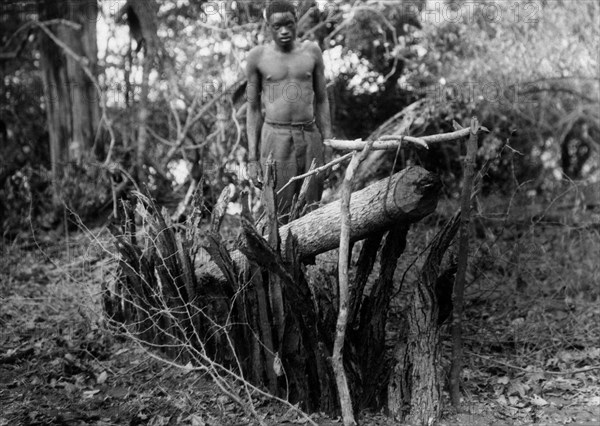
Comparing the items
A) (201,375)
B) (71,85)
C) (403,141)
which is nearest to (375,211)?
(403,141)

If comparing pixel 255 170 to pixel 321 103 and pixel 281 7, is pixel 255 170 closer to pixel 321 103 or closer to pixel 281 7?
pixel 321 103

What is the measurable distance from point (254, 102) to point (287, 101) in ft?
1.04

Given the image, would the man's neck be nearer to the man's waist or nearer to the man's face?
the man's face

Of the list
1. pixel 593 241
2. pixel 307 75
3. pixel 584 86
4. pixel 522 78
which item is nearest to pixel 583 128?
pixel 584 86

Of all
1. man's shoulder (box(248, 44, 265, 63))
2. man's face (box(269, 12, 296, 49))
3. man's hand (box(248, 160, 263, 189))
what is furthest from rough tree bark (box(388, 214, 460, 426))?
man's shoulder (box(248, 44, 265, 63))

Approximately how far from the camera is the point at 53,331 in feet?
17.4

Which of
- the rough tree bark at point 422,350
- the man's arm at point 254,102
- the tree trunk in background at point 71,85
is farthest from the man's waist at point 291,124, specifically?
the tree trunk in background at point 71,85

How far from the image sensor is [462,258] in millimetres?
3566

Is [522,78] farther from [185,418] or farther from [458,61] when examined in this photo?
[185,418]

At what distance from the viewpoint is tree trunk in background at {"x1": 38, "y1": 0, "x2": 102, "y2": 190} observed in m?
9.33

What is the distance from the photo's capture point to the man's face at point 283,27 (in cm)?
507

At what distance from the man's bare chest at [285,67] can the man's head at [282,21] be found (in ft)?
0.36

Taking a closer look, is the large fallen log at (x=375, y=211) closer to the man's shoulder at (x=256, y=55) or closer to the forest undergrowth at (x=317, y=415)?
the forest undergrowth at (x=317, y=415)

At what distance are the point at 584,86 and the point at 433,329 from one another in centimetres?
592
